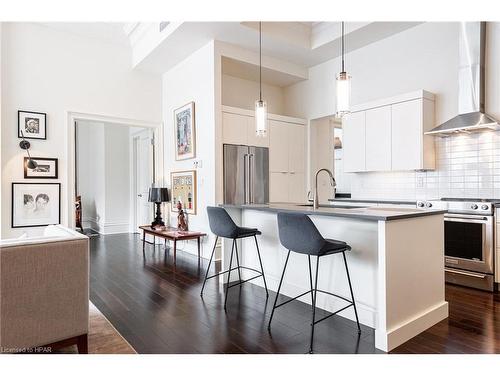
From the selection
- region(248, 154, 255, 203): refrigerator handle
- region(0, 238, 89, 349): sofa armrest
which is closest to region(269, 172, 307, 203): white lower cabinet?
region(248, 154, 255, 203): refrigerator handle

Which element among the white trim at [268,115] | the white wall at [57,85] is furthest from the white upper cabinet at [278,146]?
the white wall at [57,85]

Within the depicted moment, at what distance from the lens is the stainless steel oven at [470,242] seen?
3359 mm

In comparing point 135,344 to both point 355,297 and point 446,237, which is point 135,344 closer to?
point 355,297

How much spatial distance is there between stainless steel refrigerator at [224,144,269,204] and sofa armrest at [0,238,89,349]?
2.98 m

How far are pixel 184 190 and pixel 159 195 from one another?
21.3 inches

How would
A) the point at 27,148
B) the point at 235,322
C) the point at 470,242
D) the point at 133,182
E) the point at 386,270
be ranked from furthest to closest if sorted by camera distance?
the point at 133,182 → the point at 27,148 → the point at 470,242 → the point at 235,322 → the point at 386,270

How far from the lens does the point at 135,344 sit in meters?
2.24

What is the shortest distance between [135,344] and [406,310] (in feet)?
6.23

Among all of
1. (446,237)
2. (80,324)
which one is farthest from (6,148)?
(446,237)

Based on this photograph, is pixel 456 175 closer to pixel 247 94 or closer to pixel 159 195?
pixel 247 94

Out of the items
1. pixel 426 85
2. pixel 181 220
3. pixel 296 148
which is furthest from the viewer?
pixel 296 148

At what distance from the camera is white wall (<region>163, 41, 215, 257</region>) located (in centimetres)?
480

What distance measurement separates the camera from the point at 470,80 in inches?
152

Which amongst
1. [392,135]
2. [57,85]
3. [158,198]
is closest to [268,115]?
[392,135]
